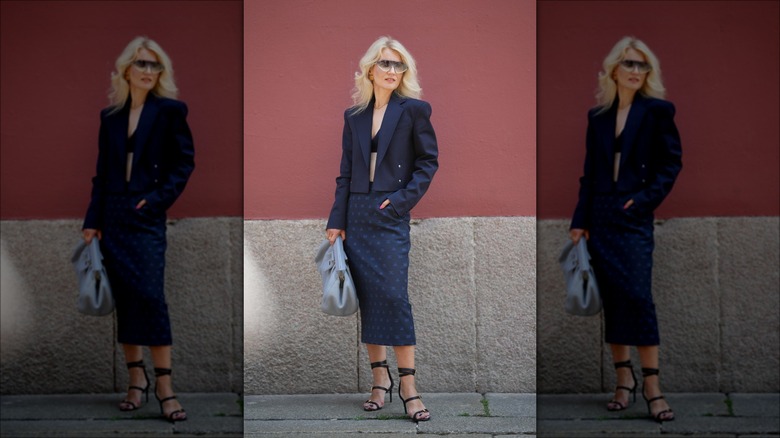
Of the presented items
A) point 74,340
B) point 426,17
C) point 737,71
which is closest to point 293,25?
point 426,17

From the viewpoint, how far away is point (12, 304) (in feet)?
11.2

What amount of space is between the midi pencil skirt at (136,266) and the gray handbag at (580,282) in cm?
161

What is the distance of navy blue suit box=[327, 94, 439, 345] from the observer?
3766mm

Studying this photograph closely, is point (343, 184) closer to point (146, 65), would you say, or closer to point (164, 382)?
point (146, 65)

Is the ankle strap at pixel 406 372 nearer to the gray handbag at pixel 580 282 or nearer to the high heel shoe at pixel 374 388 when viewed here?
the high heel shoe at pixel 374 388

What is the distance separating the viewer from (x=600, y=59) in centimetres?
337

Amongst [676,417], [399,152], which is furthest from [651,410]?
[399,152]

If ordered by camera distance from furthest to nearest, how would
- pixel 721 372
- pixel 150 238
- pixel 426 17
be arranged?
pixel 426 17, pixel 721 372, pixel 150 238

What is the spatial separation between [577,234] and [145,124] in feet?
5.69

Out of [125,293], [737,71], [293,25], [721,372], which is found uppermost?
[293,25]

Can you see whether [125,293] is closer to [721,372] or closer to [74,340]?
[74,340]

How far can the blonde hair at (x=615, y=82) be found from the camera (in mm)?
3221

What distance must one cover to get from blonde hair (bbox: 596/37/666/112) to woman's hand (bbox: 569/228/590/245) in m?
0.49

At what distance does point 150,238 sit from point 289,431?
1.00 m
